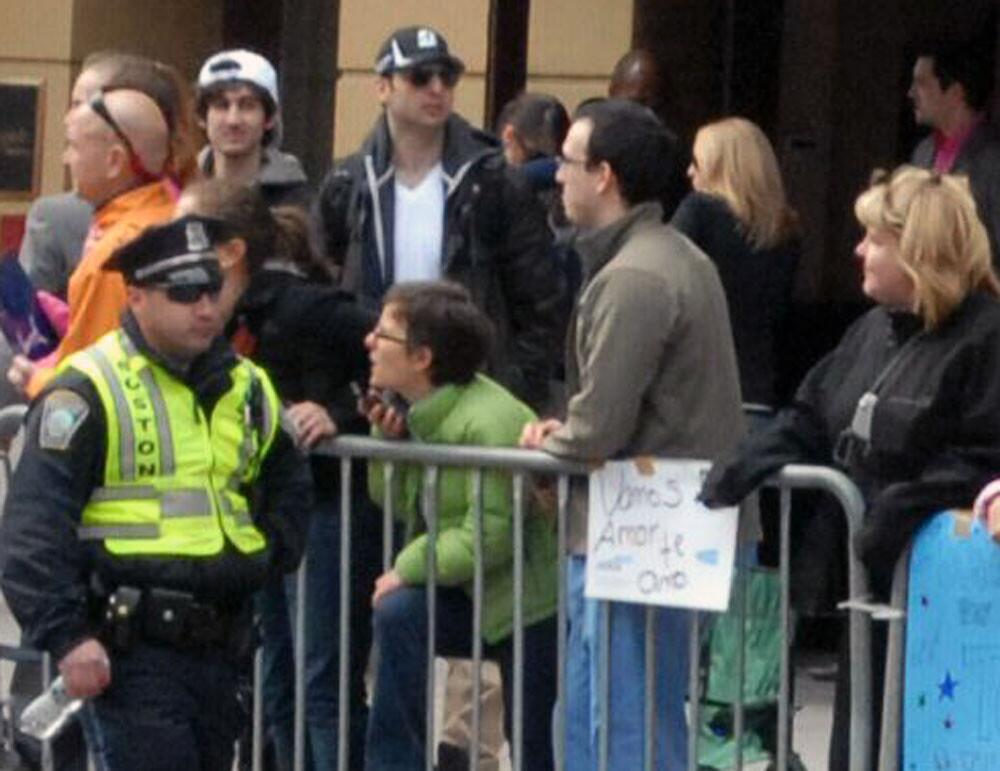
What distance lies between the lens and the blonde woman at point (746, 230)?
10453 mm

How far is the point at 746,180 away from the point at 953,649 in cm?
305

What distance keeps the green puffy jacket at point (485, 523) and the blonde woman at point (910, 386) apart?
2.31ft

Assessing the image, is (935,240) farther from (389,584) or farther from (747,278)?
(747,278)

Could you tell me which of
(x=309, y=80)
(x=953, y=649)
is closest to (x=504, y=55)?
(x=309, y=80)

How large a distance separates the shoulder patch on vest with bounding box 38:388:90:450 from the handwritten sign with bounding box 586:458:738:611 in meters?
1.39

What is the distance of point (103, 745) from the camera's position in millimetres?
7562

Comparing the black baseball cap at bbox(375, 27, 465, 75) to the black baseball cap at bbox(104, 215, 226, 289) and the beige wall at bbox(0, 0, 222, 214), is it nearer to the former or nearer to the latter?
the black baseball cap at bbox(104, 215, 226, 289)

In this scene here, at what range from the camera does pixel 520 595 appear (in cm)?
853

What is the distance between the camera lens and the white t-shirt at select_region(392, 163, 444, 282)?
938 cm

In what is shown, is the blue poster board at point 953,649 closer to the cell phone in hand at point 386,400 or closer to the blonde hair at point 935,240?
the blonde hair at point 935,240

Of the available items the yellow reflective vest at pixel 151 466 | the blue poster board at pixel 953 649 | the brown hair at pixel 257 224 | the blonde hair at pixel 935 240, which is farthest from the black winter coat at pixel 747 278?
the yellow reflective vest at pixel 151 466

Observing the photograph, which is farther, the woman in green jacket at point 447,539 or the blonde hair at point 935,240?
the woman in green jacket at point 447,539

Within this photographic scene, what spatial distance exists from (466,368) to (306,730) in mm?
1087

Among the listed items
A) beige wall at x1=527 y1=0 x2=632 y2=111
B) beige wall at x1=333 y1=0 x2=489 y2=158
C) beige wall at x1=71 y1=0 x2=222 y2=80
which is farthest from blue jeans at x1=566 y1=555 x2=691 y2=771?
beige wall at x1=71 y1=0 x2=222 y2=80
